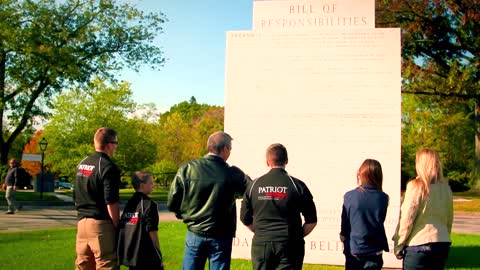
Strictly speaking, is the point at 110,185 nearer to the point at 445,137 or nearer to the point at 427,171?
the point at 427,171

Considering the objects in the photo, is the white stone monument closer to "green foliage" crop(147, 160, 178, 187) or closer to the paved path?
the paved path

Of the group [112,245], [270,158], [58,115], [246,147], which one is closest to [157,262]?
[112,245]

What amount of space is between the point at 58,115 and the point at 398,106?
4324 cm

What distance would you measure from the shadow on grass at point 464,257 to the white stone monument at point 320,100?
124cm

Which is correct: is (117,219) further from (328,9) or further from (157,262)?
(328,9)

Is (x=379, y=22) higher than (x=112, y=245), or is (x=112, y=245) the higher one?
(x=379, y=22)

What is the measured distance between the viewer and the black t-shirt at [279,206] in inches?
188

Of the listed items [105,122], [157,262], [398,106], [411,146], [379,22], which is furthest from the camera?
[105,122]

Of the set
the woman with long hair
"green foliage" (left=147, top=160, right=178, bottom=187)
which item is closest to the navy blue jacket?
the woman with long hair

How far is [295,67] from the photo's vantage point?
9.42 meters

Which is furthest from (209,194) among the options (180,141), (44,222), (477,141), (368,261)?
(180,141)

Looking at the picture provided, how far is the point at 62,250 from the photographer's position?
395 inches

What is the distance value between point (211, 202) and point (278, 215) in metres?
0.67

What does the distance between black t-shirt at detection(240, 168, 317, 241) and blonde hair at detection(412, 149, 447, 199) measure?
3.39 ft
